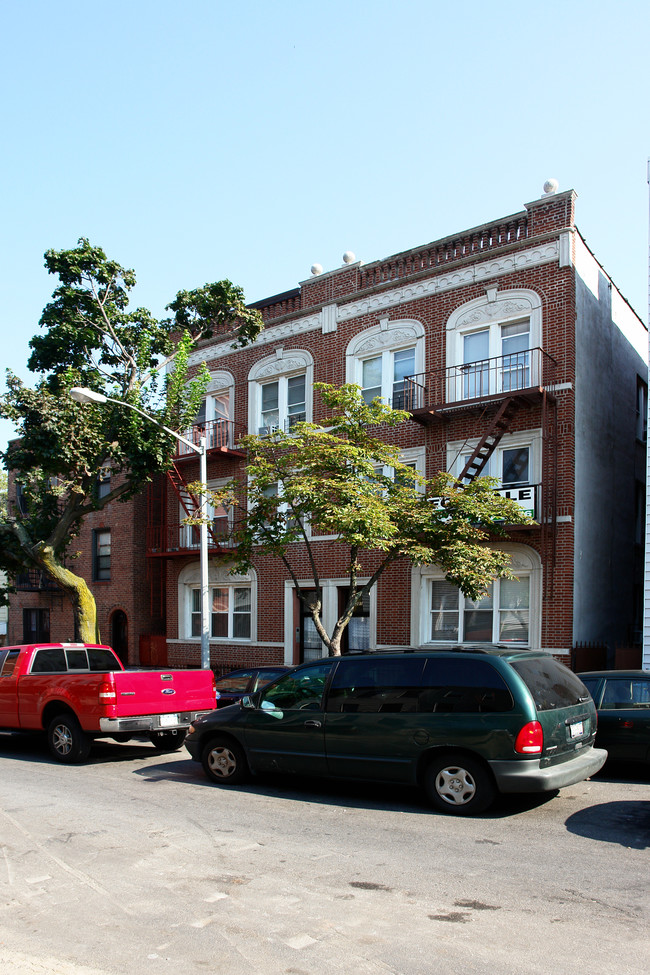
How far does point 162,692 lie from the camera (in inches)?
444

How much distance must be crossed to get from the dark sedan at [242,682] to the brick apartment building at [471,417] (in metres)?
2.46

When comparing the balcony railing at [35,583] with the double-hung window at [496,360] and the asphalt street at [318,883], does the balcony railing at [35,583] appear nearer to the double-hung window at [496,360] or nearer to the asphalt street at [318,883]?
the double-hung window at [496,360]

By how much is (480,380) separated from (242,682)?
9234mm

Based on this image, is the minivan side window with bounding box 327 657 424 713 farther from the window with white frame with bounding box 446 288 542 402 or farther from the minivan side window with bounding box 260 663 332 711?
the window with white frame with bounding box 446 288 542 402

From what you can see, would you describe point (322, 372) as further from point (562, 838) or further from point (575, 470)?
point (562, 838)

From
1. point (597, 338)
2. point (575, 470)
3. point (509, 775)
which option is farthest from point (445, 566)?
point (597, 338)

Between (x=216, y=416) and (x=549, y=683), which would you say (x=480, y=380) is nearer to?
(x=216, y=416)

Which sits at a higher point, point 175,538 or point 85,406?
point 85,406

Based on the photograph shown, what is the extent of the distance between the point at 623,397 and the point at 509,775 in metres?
15.9

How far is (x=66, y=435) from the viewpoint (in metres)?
16.7

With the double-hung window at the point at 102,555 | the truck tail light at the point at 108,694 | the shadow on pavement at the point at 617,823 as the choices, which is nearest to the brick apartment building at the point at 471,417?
the double-hung window at the point at 102,555

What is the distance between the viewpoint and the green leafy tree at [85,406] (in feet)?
55.1

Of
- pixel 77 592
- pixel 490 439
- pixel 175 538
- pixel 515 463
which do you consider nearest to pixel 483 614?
pixel 515 463

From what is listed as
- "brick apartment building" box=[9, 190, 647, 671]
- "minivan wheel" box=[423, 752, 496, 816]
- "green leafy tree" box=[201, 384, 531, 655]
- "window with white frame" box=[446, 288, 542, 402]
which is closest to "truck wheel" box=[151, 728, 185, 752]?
"green leafy tree" box=[201, 384, 531, 655]
